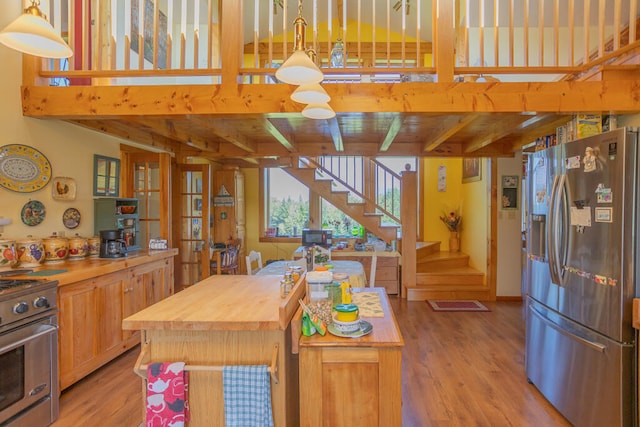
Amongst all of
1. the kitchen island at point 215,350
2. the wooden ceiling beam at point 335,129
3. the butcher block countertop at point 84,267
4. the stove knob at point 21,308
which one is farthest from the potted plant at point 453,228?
the stove knob at point 21,308

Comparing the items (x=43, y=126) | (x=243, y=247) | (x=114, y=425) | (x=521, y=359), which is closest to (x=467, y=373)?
(x=521, y=359)

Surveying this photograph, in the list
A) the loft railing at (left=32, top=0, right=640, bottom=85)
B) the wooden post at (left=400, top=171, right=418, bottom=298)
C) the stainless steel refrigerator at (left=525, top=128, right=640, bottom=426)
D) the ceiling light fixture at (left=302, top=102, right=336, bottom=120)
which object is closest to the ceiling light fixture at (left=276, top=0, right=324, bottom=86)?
the ceiling light fixture at (left=302, top=102, right=336, bottom=120)

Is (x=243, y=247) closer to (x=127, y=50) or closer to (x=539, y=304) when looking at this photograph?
(x=127, y=50)

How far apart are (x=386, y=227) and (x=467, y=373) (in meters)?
3.13

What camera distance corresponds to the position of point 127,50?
8.91 ft

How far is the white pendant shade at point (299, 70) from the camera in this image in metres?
1.65

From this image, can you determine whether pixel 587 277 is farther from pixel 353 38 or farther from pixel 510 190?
pixel 353 38

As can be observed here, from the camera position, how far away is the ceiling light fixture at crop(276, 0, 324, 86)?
1.66 meters

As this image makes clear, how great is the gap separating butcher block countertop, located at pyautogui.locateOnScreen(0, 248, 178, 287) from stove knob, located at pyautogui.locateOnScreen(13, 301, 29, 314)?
0.90ft

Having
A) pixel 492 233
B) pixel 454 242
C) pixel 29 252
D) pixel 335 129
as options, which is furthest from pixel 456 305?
pixel 29 252

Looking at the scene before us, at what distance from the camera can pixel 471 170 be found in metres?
5.90

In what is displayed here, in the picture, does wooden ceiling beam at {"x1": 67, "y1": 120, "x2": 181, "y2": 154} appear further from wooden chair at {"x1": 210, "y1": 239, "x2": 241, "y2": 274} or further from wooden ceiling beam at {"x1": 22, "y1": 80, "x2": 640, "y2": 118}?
wooden chair at {"x1": 210, "y1": 239, "x2": 241, "y2": 274}

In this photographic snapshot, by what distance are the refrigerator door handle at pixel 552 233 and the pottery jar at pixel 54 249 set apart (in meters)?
3.79

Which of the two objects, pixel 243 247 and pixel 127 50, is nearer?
pixel 127 50
